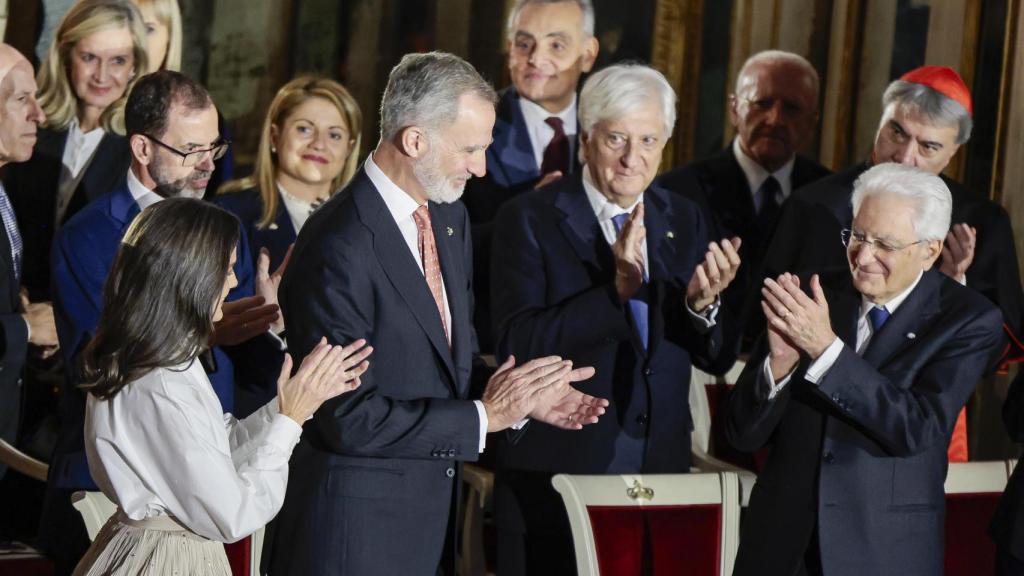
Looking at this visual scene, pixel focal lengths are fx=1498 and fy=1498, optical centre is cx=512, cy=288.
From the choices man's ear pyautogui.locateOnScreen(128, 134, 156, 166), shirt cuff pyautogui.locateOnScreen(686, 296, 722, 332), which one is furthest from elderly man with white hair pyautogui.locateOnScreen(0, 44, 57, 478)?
shirt cuff pyautogui.locateOnScreen(686, 296, 722, 332)

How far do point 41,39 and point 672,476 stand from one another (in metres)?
3.13

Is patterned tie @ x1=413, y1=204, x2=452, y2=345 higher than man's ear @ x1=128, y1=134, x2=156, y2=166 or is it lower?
lower

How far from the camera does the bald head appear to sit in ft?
14.2

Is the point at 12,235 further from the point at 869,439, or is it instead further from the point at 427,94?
the point at 869,439

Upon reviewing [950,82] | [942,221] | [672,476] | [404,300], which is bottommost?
[672,476]

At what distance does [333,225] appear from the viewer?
3.19 meters

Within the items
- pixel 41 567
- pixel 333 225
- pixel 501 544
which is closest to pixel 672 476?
pixel 501 544

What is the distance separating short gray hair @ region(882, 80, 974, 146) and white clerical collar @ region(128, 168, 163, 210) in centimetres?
230

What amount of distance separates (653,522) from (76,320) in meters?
1.54

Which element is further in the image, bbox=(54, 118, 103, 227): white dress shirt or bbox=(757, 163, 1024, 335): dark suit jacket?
bbox=(54, 118, 103, 227): white dress shirt

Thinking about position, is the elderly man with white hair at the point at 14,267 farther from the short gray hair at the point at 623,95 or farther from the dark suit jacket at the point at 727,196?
the dark suit jacket at the point at 727,196

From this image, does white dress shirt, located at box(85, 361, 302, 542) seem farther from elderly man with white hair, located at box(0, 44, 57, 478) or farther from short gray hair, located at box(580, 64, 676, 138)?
short gray hair, located at box(580, 64, 676, 138)

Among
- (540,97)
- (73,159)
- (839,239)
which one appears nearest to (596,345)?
(839,239)

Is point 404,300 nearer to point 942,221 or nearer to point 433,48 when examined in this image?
point 942,221
